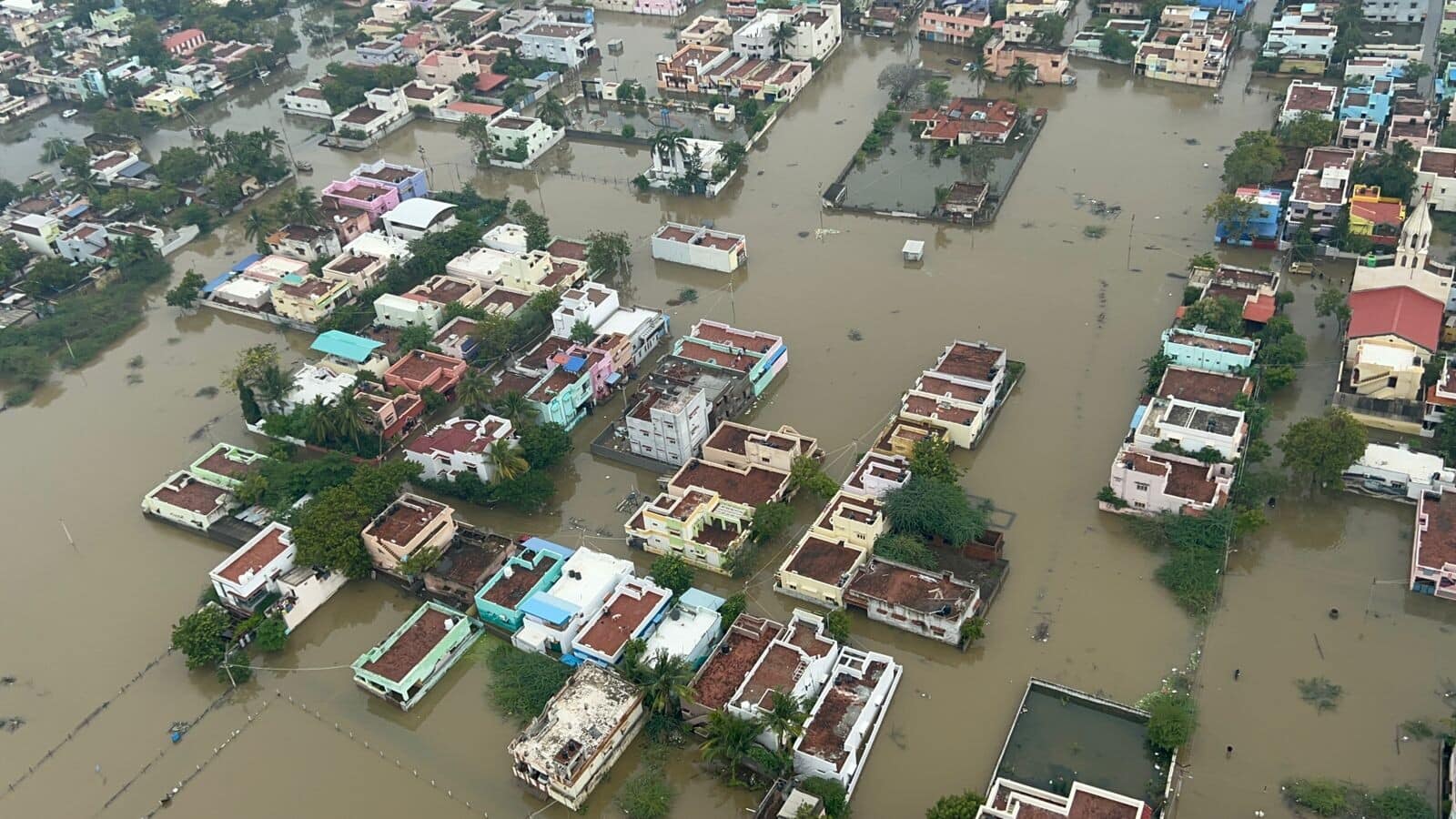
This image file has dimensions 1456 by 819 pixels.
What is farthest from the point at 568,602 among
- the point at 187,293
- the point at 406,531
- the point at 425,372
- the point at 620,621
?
the point at 187,293

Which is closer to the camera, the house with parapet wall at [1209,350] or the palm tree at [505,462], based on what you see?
the palm tree at [505,462]

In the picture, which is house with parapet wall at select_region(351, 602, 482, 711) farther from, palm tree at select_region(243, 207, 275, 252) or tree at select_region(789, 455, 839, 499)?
palm tree at select_region(243, 207, 275, 252)

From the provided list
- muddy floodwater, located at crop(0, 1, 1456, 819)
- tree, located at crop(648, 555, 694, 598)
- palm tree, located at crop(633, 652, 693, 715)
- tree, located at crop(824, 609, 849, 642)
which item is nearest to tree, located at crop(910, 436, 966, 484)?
muddy floodwater, located at crop(0, 1, 1456, 819)

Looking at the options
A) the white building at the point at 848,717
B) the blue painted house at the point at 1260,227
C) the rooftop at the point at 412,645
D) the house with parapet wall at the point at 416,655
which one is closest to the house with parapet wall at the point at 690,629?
the white building at the point at 848,717

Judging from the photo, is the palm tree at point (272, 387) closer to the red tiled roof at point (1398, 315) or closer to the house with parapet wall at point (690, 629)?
the house with parapet wall at point (690, 629)

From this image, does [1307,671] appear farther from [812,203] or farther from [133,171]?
[133,171]

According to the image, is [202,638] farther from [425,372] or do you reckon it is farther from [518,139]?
[518,139]
